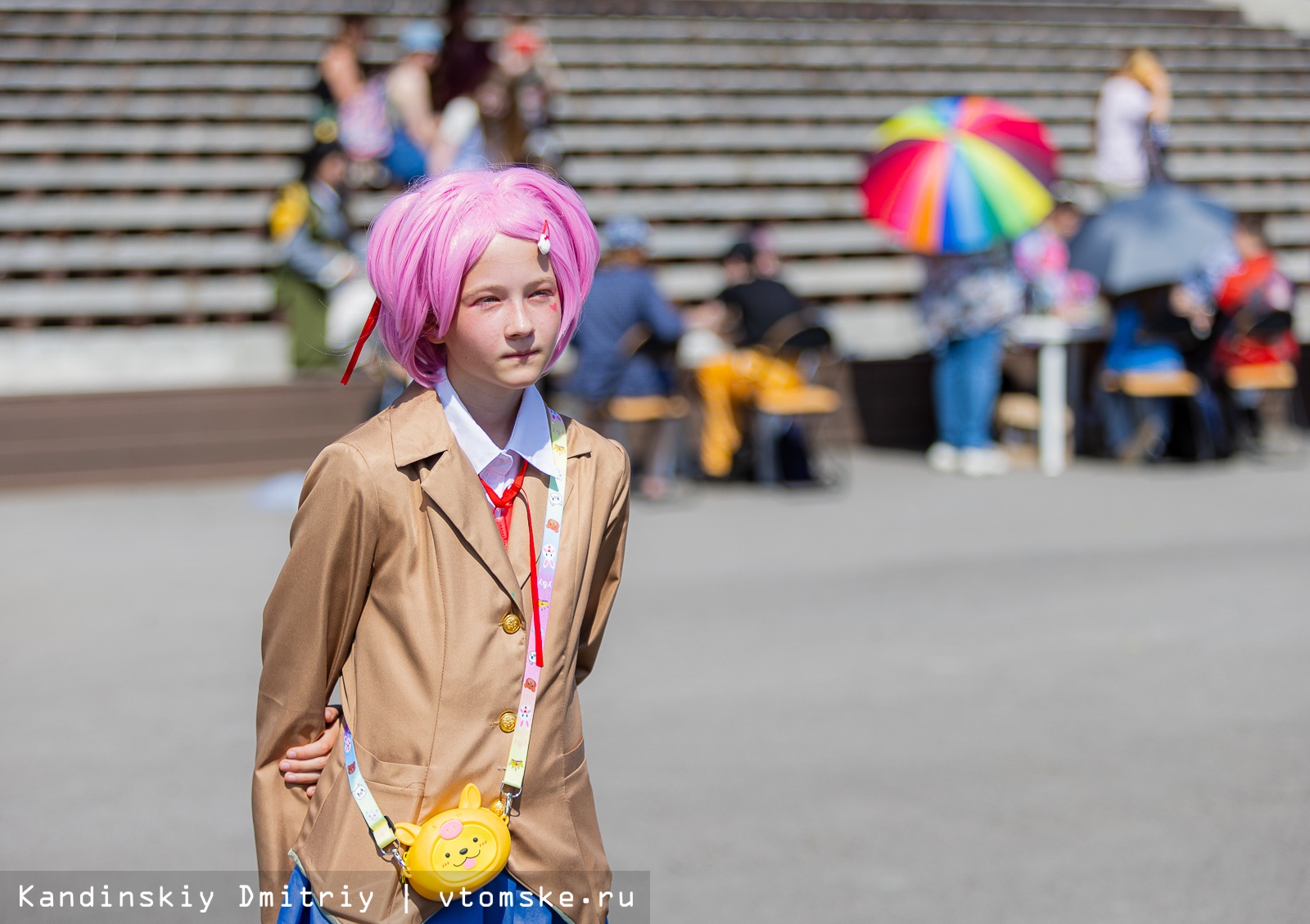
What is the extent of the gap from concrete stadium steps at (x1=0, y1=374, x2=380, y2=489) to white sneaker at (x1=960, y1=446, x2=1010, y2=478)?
421cm

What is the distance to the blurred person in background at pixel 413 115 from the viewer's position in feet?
31.9

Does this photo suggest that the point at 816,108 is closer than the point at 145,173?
No

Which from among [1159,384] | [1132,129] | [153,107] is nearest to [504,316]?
[1159,384]

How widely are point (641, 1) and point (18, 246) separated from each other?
7.97 m

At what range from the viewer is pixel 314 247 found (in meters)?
10.7

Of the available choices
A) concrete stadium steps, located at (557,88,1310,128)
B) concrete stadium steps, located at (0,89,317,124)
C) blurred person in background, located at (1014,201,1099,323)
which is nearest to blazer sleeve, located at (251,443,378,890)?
blurred person in background, located at (1014,201,1099,323)

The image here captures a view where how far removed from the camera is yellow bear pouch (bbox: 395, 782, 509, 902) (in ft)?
6.04

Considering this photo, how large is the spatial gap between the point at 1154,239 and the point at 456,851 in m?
9.53

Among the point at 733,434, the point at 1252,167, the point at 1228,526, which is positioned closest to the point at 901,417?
the point at 733,434

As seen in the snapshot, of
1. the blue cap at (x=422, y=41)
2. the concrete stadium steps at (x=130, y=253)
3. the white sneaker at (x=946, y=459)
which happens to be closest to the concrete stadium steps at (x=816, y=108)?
the concrete stadium steps at (x=130, y=253)

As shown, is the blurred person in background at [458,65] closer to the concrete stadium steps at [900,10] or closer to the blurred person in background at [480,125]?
the blurred person in background at [480,125]

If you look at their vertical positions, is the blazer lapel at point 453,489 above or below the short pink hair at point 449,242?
below

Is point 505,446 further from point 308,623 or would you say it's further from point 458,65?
point 458,65

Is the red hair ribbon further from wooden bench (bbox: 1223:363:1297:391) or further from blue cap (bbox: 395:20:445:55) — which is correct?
wooden bench (bbox: 1223:363:1297:391)
